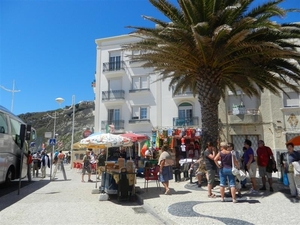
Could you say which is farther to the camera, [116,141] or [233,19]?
[116,141]

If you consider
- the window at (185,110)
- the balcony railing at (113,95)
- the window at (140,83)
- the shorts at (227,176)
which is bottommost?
the shorts at (227,176)

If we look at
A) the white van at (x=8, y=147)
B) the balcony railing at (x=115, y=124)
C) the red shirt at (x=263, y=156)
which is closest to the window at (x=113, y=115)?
the balcony railing at (x=115, y=124)

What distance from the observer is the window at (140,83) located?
28250 millimetres

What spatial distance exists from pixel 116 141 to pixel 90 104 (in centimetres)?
9251

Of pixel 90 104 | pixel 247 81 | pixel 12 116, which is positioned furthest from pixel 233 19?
pixel 90 104

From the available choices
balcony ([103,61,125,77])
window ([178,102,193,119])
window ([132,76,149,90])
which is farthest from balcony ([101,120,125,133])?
window ([178,102,193,119])

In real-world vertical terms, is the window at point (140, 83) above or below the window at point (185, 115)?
above

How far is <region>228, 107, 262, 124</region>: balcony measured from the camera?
23312 millimetres

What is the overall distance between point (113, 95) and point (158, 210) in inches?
890

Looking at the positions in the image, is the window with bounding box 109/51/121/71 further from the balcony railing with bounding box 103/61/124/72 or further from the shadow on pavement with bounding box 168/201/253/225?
the shadow on pavement with bounding box 168/201/253/225

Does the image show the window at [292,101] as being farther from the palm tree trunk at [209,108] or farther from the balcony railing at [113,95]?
the balcony railing at [113,95]

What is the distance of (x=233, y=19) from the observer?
961 cm

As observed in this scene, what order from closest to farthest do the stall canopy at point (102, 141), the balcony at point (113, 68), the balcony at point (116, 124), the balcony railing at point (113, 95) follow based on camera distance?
the stall canopy at point (102, 141) < the balcony at point (116, 124) < the balcony railing at point (113, 95) < the balcony at point (113, 68)

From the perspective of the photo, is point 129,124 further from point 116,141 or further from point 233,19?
point 233,19
